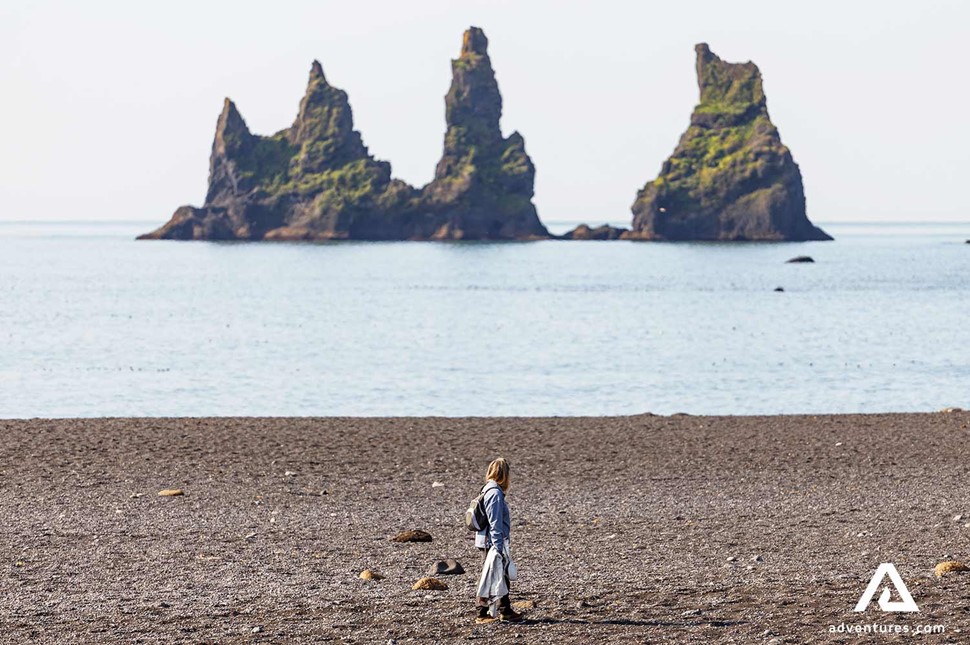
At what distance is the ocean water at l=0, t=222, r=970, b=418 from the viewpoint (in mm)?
41094

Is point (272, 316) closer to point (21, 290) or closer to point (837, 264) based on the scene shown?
point (21, 290)

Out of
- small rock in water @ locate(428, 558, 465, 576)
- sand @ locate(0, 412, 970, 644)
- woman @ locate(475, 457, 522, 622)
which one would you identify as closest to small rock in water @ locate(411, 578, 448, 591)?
sand @ locate(0, 412, 970, 644)

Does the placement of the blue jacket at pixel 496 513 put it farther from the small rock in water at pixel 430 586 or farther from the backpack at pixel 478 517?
the small rock in water at pixel 430 586

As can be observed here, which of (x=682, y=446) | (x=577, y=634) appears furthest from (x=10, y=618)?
(x=682, y=446)

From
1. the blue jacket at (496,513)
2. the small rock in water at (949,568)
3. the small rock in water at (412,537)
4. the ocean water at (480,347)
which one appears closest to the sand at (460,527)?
the small rock in water at (412,537)

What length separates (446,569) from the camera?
14641 millimetres

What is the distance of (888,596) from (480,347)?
49936mm

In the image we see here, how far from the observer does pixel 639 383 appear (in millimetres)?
46844

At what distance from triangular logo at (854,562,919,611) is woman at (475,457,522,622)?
3.39 meters

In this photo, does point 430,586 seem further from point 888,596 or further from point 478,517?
point 888,596

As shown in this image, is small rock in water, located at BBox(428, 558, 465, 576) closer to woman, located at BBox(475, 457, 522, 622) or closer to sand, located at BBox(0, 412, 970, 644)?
sand, located at BBox(0, 412, 970, 644)

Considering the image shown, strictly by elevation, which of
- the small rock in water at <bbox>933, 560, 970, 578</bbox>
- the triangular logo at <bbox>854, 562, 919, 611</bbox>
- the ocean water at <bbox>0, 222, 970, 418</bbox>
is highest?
the triangular logo at <bbox>854, 562, 919, 611</bbox>

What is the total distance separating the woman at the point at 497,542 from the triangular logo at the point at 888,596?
339 cm

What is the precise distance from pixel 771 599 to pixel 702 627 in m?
1.37
